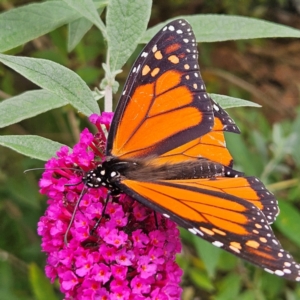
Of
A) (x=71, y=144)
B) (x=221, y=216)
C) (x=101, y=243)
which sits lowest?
(x=71, y=144)

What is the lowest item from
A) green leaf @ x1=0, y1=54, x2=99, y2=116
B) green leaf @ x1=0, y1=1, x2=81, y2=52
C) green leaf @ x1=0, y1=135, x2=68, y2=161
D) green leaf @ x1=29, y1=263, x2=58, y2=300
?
green leaf @ x1=29, y1=263, x2=58, y2=300

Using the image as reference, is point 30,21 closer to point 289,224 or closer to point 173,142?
point 173,142

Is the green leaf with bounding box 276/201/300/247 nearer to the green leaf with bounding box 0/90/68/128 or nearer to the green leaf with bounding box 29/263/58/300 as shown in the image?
the green leaf with bounding box 29/263/58/300

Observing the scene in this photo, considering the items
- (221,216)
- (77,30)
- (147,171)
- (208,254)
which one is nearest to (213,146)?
(147,171)

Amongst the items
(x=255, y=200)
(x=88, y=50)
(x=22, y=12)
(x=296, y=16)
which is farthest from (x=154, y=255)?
(x=296, y=16)

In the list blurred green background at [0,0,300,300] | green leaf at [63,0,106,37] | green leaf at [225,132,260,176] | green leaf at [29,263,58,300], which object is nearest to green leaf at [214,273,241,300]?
blurred green background at [0,0,300,300]

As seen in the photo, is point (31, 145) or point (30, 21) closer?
point (31, 145)

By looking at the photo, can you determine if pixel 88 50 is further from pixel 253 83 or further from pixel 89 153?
pixel 253 83
